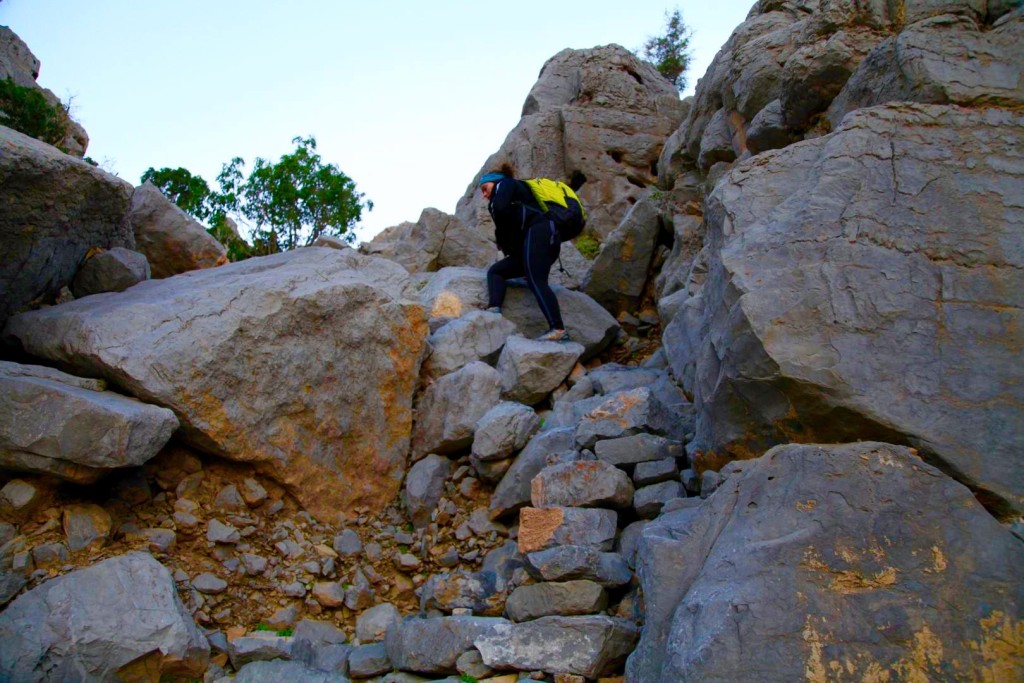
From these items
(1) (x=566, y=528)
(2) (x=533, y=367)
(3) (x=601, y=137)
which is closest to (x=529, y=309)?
(2) (x=533, y=367)

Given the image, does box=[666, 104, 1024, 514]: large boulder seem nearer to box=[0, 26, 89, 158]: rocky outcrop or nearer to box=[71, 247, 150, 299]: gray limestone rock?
box=[71, 247, 150, 299]: gray limestone rock

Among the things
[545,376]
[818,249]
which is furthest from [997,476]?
[545,376]

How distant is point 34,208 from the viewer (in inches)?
247

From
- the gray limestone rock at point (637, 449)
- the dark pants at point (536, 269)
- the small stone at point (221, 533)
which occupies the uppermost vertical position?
the dark pants at point (536, 269)

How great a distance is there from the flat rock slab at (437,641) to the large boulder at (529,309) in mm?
4424

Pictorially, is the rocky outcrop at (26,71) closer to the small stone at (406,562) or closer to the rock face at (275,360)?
the rock face at (275,360)

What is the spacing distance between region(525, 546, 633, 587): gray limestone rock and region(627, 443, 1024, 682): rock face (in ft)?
2.86

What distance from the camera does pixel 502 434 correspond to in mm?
6992

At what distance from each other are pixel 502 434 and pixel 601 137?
347 inches

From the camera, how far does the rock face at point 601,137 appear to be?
1402cm

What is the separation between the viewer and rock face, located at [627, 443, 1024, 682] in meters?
3.59

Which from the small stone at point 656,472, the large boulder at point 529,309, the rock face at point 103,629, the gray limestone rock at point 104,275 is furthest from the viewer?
the large boulder at point 529,309

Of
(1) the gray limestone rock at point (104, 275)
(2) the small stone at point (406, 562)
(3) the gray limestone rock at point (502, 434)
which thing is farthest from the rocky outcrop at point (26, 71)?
(2) the small stone at point (406, 562)

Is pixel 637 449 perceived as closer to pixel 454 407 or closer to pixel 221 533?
pixel 454 407
